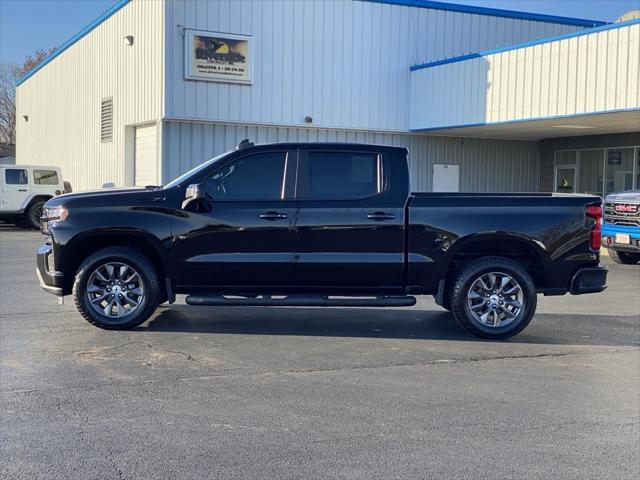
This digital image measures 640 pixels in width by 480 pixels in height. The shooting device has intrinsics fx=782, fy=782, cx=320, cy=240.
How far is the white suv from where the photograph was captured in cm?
2439

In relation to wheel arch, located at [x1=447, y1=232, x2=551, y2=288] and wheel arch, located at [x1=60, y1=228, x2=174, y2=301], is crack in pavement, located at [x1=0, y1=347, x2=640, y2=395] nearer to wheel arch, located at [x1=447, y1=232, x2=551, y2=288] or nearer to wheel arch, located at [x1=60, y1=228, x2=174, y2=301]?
wheel arch, located at [x1=447, y1=232, x2=551, y2=288]

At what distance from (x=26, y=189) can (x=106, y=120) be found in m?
3.76

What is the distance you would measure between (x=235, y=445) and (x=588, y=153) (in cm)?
2231

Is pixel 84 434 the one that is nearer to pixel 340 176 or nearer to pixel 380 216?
pixel 380 216

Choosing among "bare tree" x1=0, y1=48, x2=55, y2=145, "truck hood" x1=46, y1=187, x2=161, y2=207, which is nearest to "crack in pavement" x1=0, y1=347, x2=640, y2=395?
"truck hood" x1=46, y1=187, x2=161, y2=207

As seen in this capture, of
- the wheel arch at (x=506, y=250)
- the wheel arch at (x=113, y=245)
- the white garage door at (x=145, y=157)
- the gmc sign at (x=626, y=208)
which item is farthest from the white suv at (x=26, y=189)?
the wheel arch at (x=506, y=250)

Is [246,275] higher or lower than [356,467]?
higher

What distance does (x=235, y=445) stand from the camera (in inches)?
192

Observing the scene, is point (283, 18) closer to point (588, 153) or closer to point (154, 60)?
point (154, 60)

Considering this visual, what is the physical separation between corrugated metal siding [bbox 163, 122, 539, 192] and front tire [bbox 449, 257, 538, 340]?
47.7ft

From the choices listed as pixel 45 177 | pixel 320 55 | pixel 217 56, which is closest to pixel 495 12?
pixel 320 55

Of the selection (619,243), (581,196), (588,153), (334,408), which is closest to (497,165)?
(588,153)

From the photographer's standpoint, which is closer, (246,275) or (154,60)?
(246,275)

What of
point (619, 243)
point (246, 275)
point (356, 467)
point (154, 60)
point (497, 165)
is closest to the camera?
point (356, 467)
